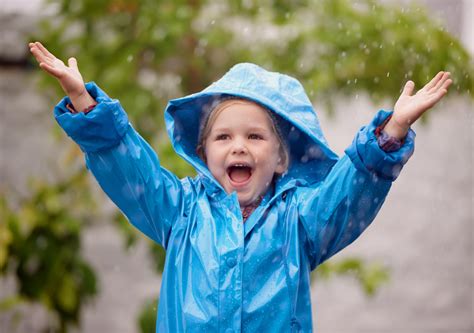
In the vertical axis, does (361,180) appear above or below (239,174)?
below

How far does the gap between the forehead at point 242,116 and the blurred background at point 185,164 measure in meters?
2.06

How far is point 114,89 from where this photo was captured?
5.11 metres

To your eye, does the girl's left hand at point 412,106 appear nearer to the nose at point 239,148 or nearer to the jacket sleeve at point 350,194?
the jacket sleeve at point 350,194

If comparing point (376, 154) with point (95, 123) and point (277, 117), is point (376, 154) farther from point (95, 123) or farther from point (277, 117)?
point (95, 123)

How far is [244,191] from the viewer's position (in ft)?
7.64

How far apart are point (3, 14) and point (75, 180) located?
150 cm

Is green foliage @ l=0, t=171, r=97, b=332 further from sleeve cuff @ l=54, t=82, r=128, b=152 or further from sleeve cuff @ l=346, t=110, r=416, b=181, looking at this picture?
sleeve cuff @ l=346, t=110, r=416, b=181

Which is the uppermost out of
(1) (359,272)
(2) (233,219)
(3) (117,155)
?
(1) (359,272)

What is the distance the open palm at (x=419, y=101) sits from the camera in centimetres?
205

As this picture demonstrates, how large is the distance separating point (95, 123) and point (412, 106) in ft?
2.53

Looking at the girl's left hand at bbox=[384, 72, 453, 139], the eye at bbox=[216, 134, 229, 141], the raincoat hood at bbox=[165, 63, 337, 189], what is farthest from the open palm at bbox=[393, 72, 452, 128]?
the eye at bbox=[216, 134, 229, 141]

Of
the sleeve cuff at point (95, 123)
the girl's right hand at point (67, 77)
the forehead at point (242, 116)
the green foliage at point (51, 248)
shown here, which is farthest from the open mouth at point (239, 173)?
the green foliage at point (51, 248)

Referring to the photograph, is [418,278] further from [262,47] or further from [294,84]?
[294,84]

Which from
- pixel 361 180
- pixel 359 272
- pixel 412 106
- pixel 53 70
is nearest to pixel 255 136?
pixel 361 180
